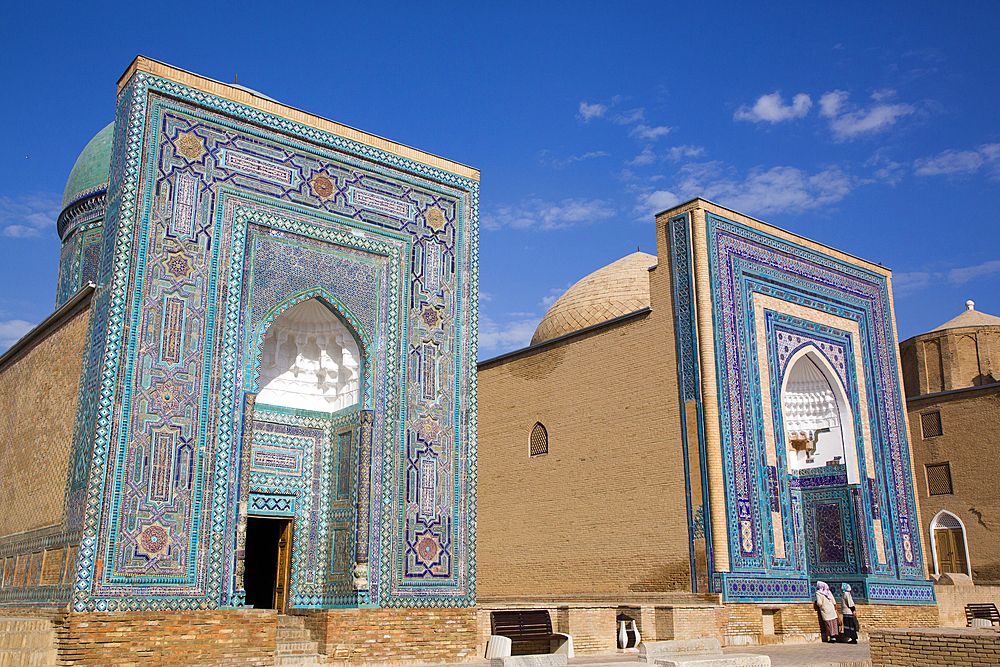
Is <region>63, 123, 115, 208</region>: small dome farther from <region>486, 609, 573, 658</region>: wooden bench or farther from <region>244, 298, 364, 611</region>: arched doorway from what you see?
<region>486, 609, 573, 658</region>: wooden bench

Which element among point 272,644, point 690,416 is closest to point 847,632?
point 690,416

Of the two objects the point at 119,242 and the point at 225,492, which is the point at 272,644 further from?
the point at 119,242

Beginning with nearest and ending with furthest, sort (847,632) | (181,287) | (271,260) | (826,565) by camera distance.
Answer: (181,287) < (271,260) < (847,632) < (826,565)

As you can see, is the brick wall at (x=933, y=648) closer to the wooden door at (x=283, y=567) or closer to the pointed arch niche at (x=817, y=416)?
the wooden door at (x=283, y=567)

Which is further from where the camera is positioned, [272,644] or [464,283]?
A: [464,283]

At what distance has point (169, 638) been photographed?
7277mm

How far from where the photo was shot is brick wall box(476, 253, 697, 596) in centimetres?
1205

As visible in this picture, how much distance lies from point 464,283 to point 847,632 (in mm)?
6230

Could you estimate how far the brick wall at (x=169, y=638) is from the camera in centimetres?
695

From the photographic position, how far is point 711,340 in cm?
1168

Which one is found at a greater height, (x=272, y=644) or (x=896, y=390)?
(x=896, y=390)

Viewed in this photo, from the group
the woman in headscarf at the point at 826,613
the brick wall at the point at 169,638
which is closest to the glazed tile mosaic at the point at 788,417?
the woman in headscarf at the point at 826,613

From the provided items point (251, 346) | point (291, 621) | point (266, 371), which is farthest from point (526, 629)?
point (266, 371)

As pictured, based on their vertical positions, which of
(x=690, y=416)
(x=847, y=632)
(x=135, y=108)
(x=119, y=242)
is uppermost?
(x=135, y=108)
